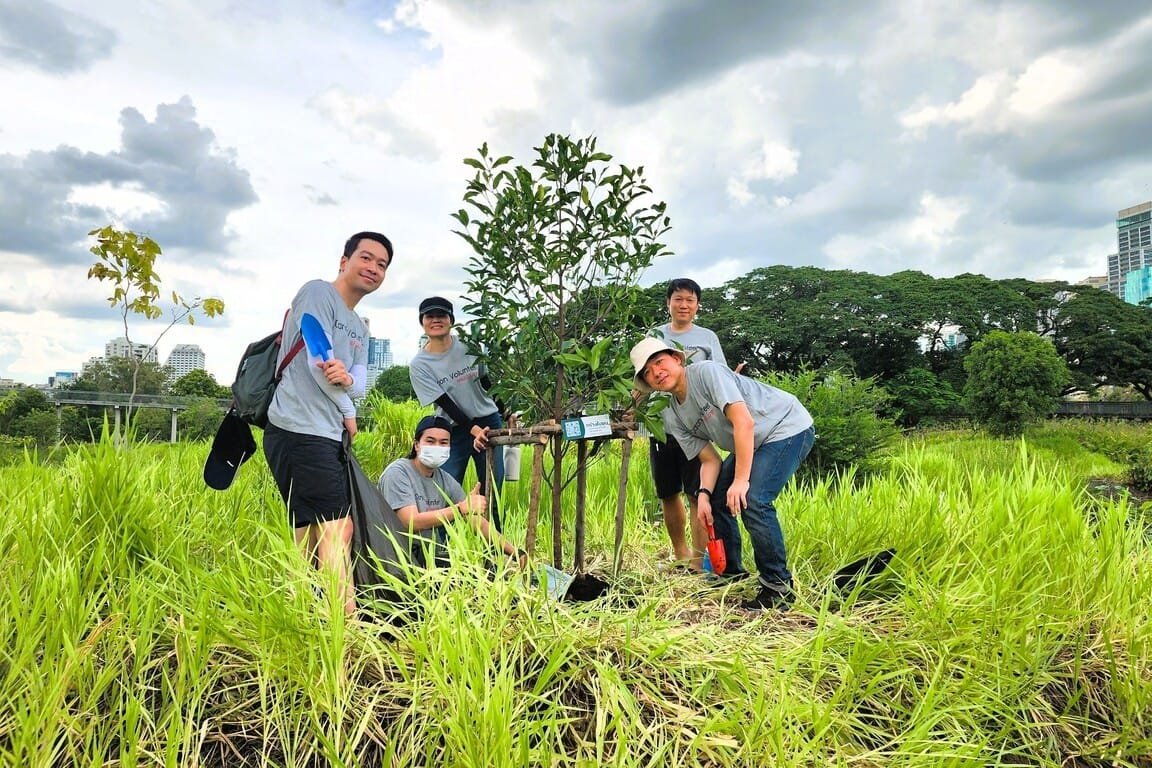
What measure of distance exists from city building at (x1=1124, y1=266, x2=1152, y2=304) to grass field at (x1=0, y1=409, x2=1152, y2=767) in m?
79.4

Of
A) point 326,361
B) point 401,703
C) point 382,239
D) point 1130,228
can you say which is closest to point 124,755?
point 401,703

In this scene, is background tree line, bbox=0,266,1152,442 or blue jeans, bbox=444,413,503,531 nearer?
blue jeans, bbox=444,413,503,531

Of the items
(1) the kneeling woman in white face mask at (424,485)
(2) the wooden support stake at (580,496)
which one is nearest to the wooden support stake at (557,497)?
(2) the wooden support stake at (580,496)

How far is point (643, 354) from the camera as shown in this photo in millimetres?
3043

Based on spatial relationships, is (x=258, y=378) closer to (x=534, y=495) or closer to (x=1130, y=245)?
(x=534, y=495)

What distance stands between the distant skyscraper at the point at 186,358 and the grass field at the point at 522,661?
51.3 meters

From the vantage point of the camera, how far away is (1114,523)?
129 inches

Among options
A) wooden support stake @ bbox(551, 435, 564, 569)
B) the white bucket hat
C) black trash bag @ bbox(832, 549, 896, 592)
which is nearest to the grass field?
black trash bag @ bbox(832, 549, 896, 592)

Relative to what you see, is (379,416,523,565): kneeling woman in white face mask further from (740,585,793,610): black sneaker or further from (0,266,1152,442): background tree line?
(0,266,1152,442): background tree line

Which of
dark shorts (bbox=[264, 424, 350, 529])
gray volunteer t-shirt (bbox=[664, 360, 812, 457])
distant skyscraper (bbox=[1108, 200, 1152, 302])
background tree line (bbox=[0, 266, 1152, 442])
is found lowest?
dark shorts (bbox=[264, 424, 350, 529])

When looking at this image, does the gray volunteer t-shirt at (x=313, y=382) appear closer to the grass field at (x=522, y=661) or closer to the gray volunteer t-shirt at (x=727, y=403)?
the grass field at (x=522, y=661)

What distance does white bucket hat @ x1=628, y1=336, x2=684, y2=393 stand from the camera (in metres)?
3.03

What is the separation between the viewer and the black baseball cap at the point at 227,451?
2807 millimetres

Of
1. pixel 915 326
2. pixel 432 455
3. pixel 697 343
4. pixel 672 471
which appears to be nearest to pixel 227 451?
pixel 432 455
